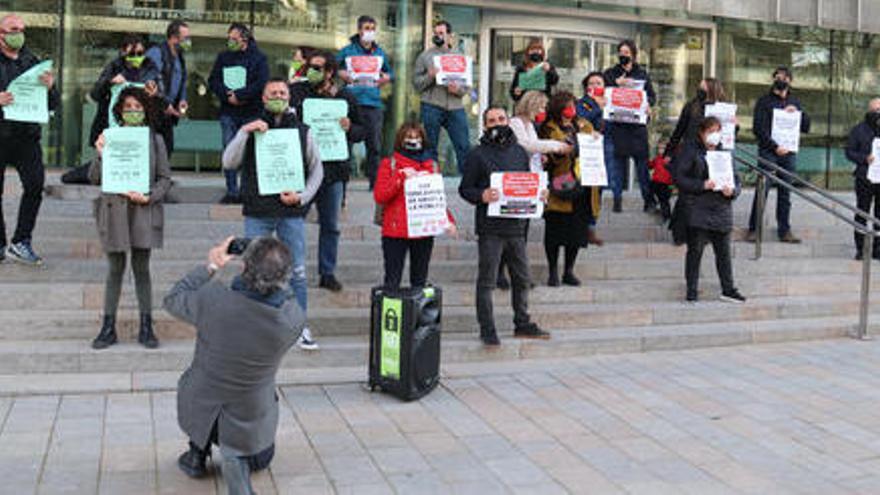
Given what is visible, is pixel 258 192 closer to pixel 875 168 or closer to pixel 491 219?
pixel 491 219

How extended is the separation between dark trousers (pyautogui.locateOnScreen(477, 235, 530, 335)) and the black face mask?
79cm

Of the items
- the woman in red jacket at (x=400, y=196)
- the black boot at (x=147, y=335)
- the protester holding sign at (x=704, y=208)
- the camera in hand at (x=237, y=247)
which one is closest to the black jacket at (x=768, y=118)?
the protester holding sign at (x=704, y=208)

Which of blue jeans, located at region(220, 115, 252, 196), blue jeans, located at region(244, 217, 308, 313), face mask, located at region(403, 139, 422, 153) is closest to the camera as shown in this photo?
blue jeans, located at region(244, 217, 308, 313)

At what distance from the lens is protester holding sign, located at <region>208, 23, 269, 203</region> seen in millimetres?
9781

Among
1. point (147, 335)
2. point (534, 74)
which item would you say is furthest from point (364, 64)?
point (147, 335)

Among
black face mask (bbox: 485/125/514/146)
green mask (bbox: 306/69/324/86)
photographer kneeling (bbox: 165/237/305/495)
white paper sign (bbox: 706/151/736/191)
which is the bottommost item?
photographer kneeling (bbox: 165/237/305/495)

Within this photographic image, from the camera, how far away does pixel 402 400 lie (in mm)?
6863

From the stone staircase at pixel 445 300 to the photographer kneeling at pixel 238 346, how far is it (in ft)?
6.99

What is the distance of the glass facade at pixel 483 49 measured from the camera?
13312mm

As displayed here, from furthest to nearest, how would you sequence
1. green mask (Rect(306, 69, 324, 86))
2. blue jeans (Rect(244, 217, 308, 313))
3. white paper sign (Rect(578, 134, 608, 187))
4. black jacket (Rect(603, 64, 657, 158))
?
black jacket (Rect(603, 64, 657, 158)) < white paper sign (Rect(578, 134, 608, 187)) < green mask (Rect(306, 69, 324, 86)) < blue jeans (Rect(244, 217, 308, 313))

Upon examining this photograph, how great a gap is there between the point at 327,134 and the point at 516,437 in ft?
11.4

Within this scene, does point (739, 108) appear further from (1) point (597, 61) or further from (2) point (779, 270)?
(2) point (779, 270)

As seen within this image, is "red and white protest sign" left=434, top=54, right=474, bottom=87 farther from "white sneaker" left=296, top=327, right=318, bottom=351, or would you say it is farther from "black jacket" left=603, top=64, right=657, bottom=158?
"white sneaker" left=296, top=327, right=318, bottom=351

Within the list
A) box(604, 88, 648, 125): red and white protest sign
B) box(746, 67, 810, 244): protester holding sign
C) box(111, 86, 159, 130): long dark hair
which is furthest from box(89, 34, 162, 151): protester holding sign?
box(746, 67, 810, 244): protester holding sign
